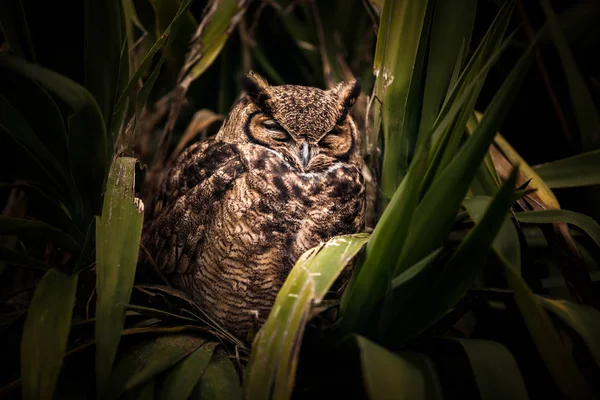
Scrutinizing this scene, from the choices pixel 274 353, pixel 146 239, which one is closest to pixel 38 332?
pixel 274 353

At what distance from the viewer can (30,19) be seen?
1145mm

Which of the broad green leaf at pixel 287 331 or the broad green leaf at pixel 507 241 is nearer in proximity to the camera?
the broad green leaf at pixel 287 331

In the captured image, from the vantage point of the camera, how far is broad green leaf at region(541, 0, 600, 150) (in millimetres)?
1278

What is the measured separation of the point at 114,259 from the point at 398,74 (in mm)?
789

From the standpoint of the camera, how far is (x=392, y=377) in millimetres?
723

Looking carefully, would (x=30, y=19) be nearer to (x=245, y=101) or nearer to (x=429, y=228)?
(x=245, y=101)

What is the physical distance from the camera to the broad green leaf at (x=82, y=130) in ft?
2.66

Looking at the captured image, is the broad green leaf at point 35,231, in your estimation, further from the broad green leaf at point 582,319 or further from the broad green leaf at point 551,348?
the broad green leaf at point 582,319

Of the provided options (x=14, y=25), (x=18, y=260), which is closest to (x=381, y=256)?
(x=18, y=260)

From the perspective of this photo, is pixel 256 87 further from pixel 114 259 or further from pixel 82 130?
pixel 114 259

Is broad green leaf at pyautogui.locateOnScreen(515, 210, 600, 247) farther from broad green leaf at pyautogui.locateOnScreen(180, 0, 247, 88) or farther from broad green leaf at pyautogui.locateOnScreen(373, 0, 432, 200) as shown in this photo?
broad green leaf at pyautogui.locateOnScreen(180, 0, 247, 88)

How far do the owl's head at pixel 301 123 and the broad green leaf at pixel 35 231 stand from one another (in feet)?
1.56

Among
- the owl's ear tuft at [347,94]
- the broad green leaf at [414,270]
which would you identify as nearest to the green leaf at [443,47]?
the owl's ear tuft at [347,94]

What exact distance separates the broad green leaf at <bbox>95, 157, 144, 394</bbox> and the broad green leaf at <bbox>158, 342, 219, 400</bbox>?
5.1 inches
